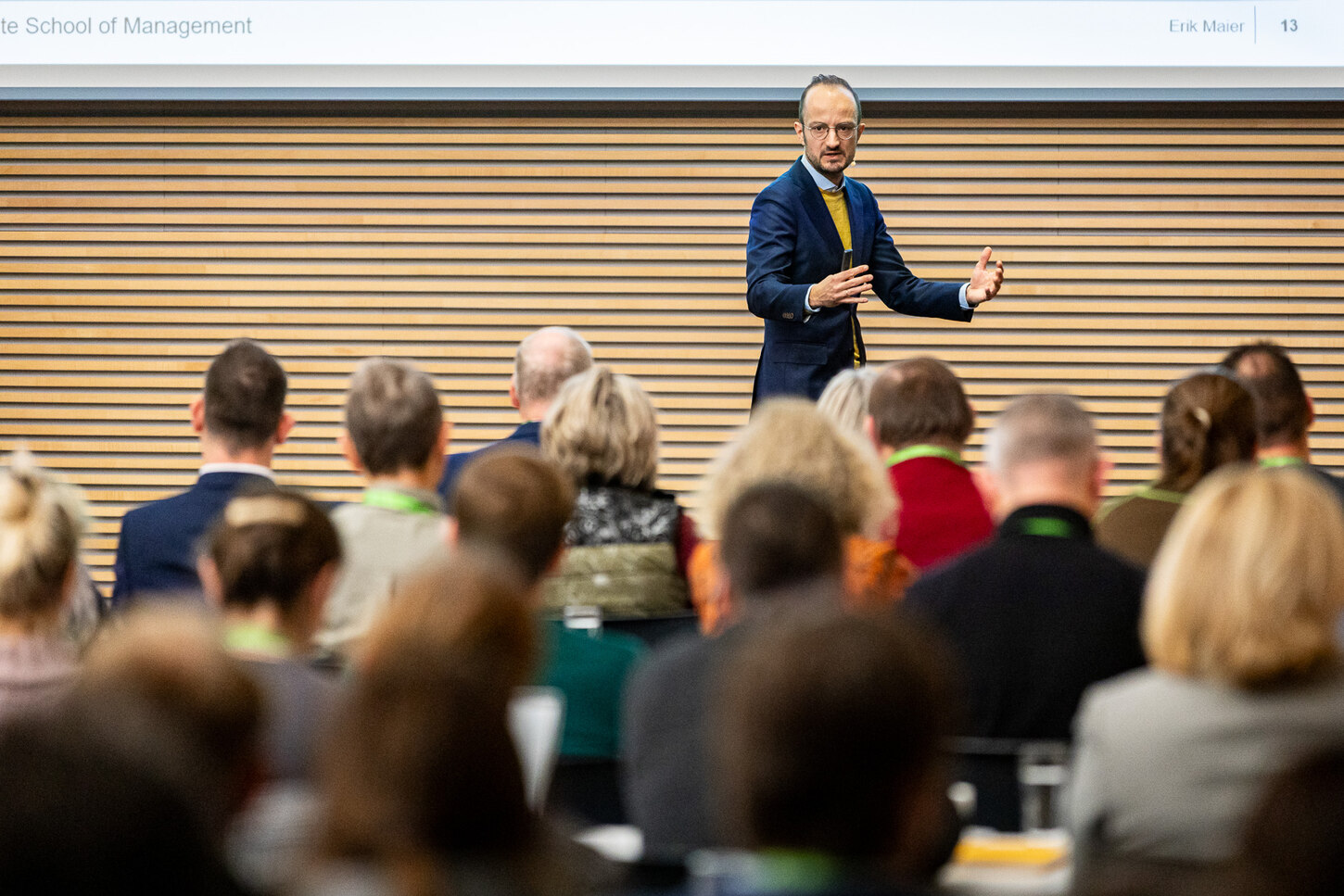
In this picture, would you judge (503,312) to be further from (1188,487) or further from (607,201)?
(1188,487)

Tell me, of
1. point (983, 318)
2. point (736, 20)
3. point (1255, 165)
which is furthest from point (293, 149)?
point (1255, 165)

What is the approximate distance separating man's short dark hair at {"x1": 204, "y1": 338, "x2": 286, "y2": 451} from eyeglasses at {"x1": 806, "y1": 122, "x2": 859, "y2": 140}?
6.58 ft

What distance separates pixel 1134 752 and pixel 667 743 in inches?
24.3

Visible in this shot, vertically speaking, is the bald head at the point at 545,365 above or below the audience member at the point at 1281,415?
above

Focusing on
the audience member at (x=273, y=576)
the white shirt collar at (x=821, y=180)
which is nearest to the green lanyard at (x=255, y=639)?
the audience member at (x=273, y=576)

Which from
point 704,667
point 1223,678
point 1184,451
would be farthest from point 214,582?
point 1184,451

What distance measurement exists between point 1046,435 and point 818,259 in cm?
227

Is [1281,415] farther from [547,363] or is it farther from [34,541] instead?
[34,541]

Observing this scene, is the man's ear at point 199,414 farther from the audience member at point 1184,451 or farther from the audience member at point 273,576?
the audience member at point 1184,451

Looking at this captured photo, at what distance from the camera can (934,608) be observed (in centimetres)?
246

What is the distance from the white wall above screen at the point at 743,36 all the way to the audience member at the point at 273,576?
4097 mm

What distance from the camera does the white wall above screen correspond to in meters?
5.82

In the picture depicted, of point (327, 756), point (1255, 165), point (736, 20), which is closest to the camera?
point (327, 756)

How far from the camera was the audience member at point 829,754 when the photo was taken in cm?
116
